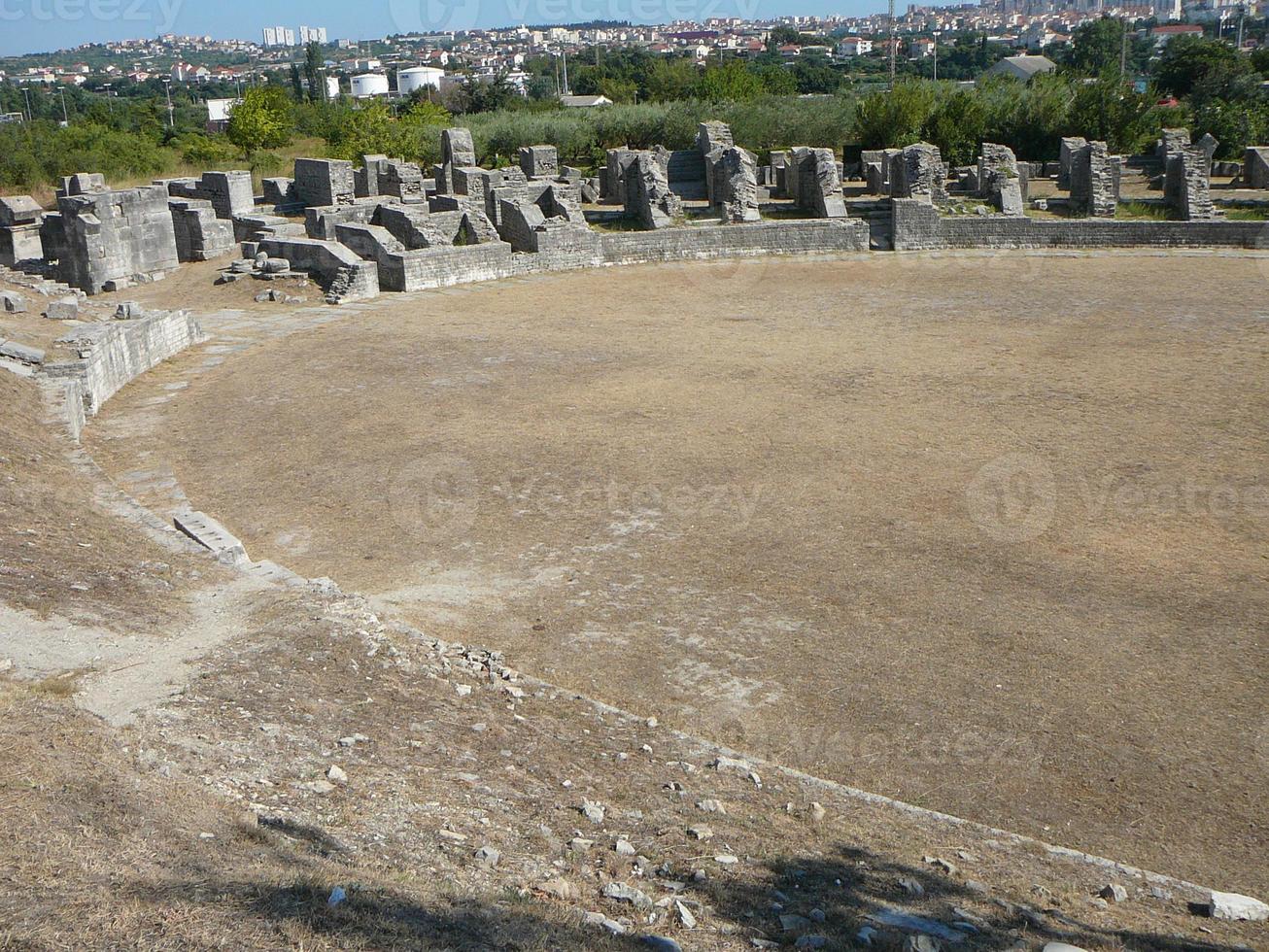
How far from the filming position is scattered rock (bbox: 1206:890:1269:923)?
18.3 ft

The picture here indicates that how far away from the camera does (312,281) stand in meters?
22.8

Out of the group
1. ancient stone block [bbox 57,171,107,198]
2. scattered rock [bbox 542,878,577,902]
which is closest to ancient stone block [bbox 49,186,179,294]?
ancient stone block [bbox 57,171,107,198]

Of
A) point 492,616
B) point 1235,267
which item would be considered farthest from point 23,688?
point 1235,267

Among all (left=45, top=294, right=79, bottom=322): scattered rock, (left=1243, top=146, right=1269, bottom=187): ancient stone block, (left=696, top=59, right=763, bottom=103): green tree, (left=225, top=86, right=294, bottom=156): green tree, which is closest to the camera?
(left=45, top=294, right=79, bottom=322): scattered rock

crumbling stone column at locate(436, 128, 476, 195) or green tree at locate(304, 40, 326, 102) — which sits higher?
green tree at locate(304, 40, 326, 102)

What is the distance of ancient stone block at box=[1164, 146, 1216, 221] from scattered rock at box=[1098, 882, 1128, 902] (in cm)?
2484

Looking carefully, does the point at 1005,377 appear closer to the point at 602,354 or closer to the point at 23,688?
the point at 602,354

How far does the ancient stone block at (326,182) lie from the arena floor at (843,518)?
33.8ft

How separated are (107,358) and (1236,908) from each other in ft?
47.7

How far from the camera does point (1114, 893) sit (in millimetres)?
5688

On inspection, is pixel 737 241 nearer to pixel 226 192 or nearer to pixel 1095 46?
pixel 226 192

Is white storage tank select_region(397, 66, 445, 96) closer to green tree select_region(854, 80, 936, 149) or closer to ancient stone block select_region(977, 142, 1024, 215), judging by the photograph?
green tree select_region(854, 80, 936, 149)

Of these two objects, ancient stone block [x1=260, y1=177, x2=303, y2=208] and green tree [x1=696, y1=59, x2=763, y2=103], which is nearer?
ancient stone block [x1=260, y1=177, x2=303, y2=208]

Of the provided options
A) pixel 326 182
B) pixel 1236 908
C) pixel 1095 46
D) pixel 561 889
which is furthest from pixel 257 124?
pixel 1095 46
